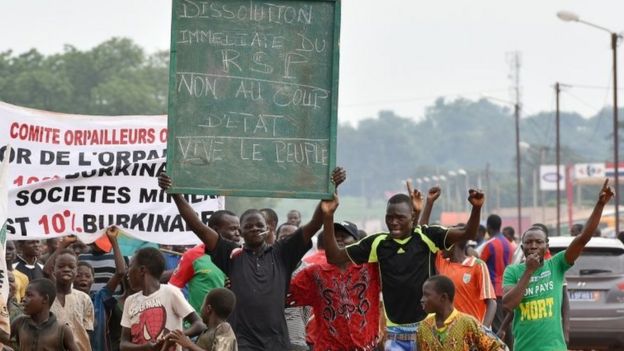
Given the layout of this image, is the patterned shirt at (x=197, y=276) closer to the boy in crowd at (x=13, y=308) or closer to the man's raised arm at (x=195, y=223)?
the boy in crowd at (x=13, y=308)

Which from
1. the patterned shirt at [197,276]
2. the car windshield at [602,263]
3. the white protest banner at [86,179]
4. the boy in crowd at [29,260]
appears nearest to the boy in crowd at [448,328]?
the patterned shirt at [197,276]

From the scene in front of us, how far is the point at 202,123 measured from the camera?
10758 millimetres

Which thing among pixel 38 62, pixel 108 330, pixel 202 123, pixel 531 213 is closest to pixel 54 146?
pixel 108 330

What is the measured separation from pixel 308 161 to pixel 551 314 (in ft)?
7.80

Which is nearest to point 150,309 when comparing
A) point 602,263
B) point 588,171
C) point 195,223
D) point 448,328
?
point 195,223

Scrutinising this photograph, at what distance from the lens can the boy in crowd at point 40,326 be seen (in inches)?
429

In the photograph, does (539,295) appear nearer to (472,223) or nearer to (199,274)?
(472,223)

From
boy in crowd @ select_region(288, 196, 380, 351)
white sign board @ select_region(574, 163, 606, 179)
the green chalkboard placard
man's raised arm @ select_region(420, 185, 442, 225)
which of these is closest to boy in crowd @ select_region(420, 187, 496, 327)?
man's raised arm @ select_region(420, 185, 442, 225)

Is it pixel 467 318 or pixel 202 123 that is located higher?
pixel 202 123

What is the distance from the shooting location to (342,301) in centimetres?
1110

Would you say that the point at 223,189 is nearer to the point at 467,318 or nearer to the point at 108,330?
the point at 467,318

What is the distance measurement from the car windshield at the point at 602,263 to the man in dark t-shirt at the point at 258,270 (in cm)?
880

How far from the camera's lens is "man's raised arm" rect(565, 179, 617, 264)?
455 inches

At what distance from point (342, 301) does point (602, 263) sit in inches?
342
